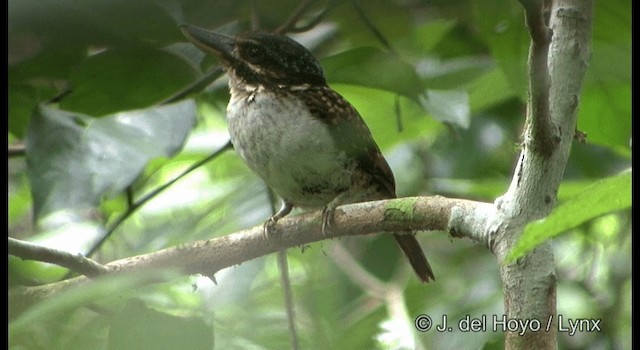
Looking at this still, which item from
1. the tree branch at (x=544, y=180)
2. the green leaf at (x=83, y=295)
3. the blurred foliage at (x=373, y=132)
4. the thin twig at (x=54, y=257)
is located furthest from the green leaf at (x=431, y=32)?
the green leaf at (x=83, y=295)

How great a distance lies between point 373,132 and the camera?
9.45 ft

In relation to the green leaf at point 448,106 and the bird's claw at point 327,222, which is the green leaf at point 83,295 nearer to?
the bird's claw at point 327,222

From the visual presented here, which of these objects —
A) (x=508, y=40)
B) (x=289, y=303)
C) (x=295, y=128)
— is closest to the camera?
(x=289, y=303)

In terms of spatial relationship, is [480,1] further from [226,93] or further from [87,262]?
[226,93]

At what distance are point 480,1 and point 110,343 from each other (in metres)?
1.42

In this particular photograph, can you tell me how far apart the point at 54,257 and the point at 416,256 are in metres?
1.46

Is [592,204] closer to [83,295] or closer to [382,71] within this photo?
[83,295]

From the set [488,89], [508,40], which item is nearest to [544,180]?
[508,40]

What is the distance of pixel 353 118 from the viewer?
2.54 meters

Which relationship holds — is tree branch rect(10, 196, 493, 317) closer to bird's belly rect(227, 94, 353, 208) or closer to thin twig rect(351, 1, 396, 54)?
bird's belly rect(227, 94, 353, 208)

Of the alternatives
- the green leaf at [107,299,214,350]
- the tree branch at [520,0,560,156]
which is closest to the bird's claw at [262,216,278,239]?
the tree branch at [520,0,560,156]

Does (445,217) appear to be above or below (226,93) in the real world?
below

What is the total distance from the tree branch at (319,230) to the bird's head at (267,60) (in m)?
0.56

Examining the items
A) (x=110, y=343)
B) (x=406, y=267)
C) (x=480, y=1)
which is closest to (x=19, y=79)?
(x=480, y=1)
